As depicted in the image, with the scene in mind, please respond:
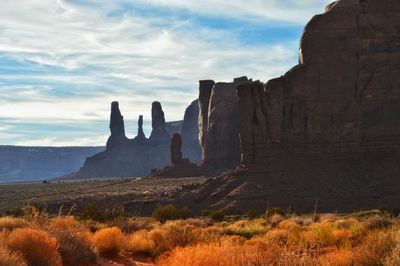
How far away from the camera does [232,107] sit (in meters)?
134

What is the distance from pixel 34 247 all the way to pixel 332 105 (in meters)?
66.5

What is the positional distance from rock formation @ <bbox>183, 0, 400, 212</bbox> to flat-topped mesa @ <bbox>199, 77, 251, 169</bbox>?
182 ft

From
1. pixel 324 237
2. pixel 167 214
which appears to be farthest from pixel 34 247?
pixel 167 214

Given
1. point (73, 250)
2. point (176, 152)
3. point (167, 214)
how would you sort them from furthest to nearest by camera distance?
point (176, 152) < point (167, 214) < point (73, 250)

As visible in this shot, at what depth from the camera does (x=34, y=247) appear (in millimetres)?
10516

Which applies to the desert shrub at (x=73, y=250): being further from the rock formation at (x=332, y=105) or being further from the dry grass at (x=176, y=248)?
the rock formation at (x=332, y=105)

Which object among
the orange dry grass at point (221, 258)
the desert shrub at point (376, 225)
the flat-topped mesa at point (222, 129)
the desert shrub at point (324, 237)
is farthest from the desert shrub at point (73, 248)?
the flat-topped mesa at point (222, 129)

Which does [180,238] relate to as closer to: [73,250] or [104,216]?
[73,250]

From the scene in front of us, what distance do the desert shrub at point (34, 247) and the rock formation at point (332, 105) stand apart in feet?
190

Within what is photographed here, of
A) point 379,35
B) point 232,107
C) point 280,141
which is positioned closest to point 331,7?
point 379,35

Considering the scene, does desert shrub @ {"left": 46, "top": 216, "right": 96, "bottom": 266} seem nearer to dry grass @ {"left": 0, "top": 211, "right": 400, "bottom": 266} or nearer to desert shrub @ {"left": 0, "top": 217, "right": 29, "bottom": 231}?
dry grass @ {"left": 0, "top": 211, "right": 400, "bottom": 266}

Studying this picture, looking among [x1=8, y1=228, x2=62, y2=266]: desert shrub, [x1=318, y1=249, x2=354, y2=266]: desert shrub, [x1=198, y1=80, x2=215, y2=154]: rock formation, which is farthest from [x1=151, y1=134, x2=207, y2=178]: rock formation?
[x1=8, y1=228, x2=62, y2=266]: desert shrub

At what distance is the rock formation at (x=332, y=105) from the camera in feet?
233

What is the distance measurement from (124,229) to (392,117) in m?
57.9
